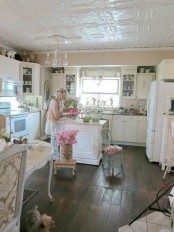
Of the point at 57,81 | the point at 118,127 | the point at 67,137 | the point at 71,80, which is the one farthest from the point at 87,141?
the point at 57,81

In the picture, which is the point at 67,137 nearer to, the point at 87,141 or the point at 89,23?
the point at 87,141

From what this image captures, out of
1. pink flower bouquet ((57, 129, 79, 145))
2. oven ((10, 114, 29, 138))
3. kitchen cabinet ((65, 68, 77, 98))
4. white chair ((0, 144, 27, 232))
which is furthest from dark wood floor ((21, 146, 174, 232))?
kitchen cabinet ((65, 68, 77, 98))

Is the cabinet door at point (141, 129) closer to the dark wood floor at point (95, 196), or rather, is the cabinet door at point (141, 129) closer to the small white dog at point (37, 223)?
the dark wood floor at point (95, 196)

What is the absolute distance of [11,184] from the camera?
1303 millimetres

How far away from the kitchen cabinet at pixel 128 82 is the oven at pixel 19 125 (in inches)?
119

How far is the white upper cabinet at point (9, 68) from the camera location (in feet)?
14.7

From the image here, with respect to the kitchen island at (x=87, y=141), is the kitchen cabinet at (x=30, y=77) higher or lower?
higher

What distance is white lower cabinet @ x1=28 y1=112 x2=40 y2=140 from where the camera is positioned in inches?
206

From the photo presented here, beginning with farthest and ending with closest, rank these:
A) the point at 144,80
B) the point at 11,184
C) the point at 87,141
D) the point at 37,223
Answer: the point at 144,80
the point at 87,141
the point at 37,223
the point at 11,184

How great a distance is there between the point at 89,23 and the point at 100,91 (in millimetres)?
3250

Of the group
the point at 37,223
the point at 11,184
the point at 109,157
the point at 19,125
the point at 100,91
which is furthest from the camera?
the point at 100,91

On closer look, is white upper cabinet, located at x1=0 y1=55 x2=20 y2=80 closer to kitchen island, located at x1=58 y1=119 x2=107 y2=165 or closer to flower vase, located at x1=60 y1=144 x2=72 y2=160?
kitchen island, located at x1=58 y1=119 x2=107 y2=165

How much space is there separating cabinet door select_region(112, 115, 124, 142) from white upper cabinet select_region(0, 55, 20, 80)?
298 cm

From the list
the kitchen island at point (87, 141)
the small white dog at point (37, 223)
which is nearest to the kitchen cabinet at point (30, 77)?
the kitchen island at point (87, 141)
